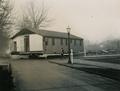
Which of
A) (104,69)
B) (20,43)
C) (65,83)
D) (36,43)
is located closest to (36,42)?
(36,43)

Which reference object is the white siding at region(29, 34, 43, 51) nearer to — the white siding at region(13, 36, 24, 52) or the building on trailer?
the building on trailer

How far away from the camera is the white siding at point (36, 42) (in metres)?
46.4

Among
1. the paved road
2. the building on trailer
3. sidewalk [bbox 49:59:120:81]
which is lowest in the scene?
the paved road

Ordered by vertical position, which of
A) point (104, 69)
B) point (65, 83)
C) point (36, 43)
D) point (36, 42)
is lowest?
point (65, 83)

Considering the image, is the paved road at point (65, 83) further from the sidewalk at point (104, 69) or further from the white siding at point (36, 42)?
the white siding at point (36, 42)

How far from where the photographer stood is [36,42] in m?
47.1

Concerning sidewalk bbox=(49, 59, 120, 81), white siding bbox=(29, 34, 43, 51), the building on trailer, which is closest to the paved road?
sidewalk bbox=(49, 59, 120, 81)

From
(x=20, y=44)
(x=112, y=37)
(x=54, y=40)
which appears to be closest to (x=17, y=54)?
(x=20, y=44)

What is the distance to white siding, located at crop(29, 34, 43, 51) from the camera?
46.4 meters

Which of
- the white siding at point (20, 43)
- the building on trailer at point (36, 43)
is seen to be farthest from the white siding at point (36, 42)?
the white siding at point (20, 43)

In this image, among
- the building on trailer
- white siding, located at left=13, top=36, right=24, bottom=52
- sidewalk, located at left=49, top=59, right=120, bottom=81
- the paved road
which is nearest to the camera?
the paved road

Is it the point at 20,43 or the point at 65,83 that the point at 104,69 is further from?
the point at 20,43

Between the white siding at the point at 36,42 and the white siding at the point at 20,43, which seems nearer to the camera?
the white siding at the point at 36,42

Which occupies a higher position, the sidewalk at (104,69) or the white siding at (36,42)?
the white siding at (36,42)
